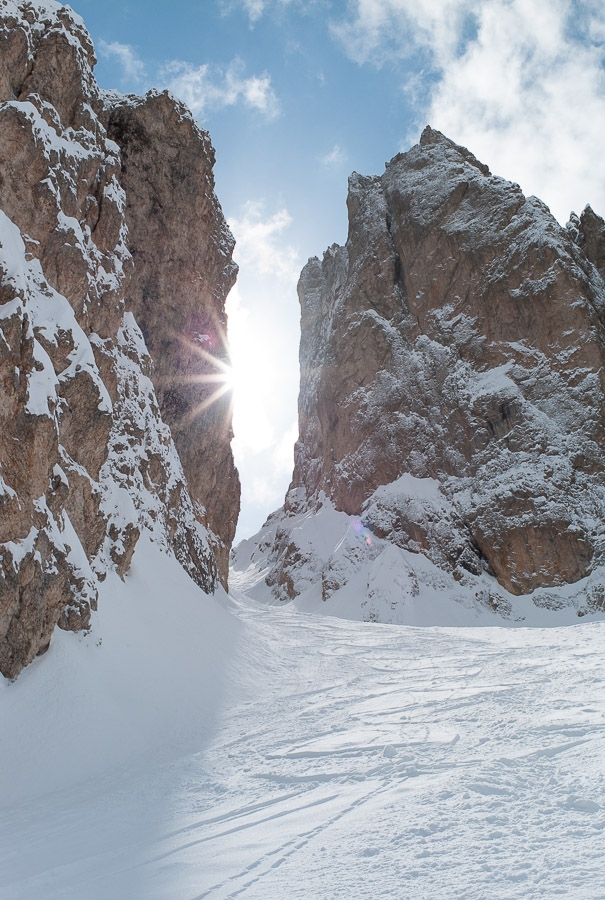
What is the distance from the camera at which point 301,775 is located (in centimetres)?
659

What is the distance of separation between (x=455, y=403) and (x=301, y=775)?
46691 mm

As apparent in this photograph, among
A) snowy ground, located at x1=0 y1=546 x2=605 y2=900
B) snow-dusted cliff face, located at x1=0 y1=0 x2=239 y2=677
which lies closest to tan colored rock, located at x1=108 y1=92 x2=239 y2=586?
snow-dusted cliff face, located at x1=0 y1=0 x2=239 y2=677

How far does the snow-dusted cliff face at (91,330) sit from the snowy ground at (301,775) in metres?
2.09

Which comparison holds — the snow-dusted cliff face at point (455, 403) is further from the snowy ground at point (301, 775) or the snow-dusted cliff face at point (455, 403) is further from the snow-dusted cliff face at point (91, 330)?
the snowy ground at point (301, 775)

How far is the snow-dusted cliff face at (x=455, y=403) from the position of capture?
42.0m

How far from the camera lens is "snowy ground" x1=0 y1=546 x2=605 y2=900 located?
3.87 meters

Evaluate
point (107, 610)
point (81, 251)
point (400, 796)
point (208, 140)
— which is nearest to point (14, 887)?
point (400, 796)

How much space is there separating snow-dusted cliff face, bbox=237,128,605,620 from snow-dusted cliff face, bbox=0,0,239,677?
1816 centimetres

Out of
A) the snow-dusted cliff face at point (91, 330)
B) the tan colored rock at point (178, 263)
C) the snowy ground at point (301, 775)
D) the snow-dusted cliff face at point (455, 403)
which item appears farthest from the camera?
the snow-dusted cliff face at point (455, 403)

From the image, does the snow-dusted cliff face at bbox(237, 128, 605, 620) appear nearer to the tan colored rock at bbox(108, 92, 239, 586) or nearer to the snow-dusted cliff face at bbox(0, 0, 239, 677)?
the snow-dusted cliff face at bbox(0, 0, 239, 677)

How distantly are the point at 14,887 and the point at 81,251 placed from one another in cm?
1611

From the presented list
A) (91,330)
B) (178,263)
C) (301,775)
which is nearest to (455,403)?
(178,263)

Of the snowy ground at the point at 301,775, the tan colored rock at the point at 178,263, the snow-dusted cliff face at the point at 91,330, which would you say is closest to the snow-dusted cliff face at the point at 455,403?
the snow-dusted cliff face at the point at 91,330

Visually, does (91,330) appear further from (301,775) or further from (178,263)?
(301,775)
